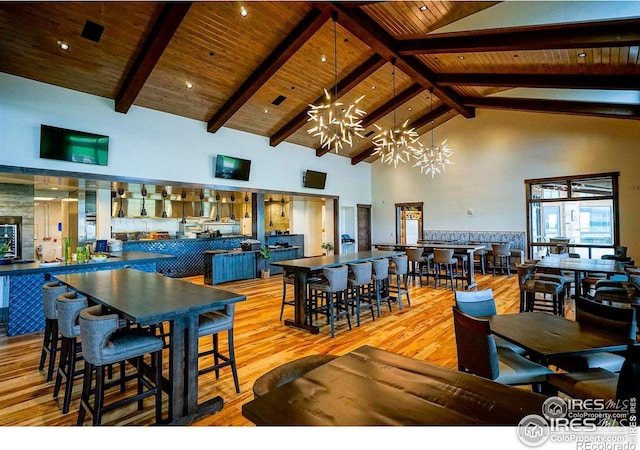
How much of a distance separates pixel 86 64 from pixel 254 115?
3.47m

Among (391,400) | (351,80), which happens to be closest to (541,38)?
(351,80)

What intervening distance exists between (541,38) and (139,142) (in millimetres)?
7349

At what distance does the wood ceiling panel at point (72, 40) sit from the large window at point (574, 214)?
1033 centimetres

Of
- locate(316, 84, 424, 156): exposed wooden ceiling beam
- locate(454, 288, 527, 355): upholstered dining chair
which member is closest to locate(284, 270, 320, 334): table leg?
locate(454, 288, 527, 355): upholstered dining chair

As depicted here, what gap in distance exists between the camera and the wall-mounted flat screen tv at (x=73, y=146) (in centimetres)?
546

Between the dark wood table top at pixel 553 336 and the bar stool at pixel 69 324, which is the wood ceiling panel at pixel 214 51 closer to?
the bar stool at pixel 69 324

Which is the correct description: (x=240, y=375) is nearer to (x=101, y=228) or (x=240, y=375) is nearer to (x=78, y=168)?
(x=78, y=168)

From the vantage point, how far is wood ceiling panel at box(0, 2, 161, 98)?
423 cm

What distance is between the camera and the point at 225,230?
12.2m

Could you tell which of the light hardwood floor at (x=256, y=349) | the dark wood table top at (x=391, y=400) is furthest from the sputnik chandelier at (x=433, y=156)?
the dark wood table top at (x=391, y=400)

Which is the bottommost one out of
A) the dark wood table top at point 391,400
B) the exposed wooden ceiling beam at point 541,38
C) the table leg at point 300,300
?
the table leg at point 300,300

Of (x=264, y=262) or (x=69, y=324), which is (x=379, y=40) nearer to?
(x=69, y=324)

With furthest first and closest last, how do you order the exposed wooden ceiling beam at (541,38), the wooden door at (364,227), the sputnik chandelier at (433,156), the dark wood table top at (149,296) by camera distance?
1. the wooden door at (364,227)
2. the sputnik chandelier at (433,156)
3. the exposed wooden ceiling beam at (541,38)
4. the dark wood table top at (149,296)

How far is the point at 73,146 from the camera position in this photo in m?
5.73
